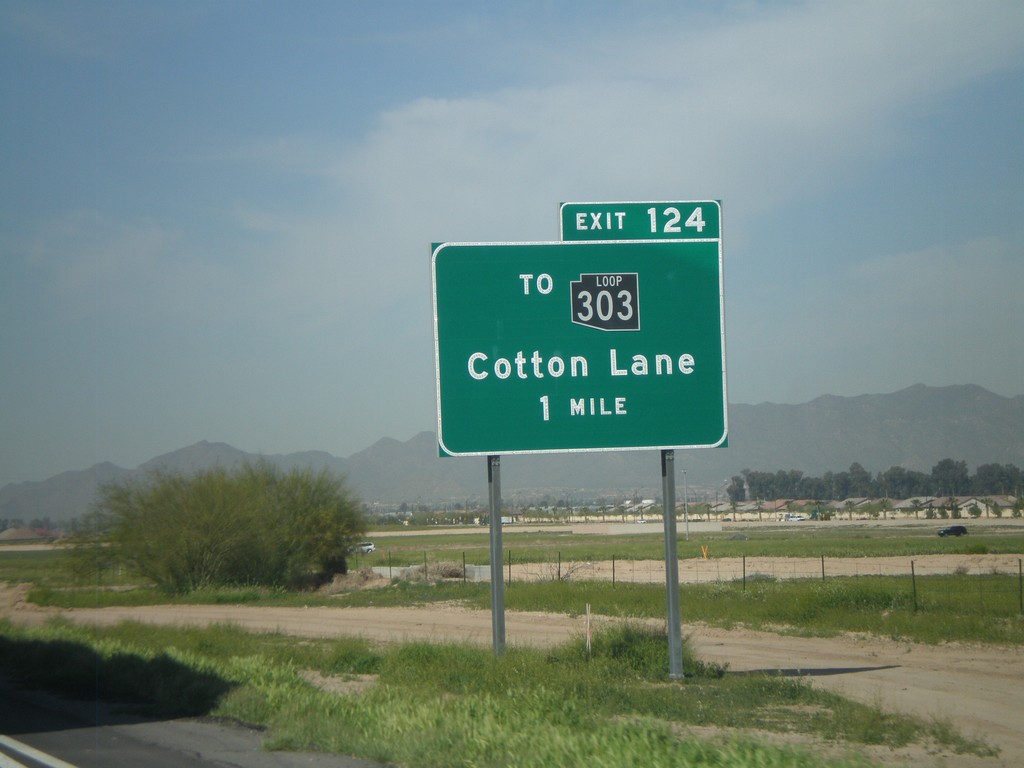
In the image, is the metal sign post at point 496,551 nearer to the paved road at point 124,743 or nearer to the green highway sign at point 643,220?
the green highway sign at point 643,220

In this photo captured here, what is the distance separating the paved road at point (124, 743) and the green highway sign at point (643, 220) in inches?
349

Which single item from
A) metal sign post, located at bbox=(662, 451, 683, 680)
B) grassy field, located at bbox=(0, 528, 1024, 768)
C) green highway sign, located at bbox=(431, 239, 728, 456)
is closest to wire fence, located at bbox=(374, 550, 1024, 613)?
grassy field, located at bbox=(0, 528, 1024, 768)

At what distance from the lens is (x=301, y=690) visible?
41.6 ft

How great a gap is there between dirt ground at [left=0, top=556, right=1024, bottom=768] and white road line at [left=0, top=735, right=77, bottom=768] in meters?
8.02

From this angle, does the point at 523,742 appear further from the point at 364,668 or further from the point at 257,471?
the point at 257,471

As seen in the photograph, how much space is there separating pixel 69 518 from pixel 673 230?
3571 centimetres

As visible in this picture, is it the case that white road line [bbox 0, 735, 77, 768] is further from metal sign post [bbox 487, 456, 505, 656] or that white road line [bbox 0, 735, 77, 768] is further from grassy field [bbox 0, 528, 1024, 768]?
metal sign post [bbox 487, 456, 505, 656]

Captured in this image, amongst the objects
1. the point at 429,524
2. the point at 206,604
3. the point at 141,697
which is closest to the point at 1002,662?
the point at 141,697

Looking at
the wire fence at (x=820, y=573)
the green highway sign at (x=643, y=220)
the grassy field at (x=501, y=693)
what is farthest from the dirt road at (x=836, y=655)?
the green highway sign at (x=643, y=220)

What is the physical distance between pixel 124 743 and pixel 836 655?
51.2 ft

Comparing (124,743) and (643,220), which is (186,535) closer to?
(643,220)

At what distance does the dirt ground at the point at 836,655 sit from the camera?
1330 centimetres

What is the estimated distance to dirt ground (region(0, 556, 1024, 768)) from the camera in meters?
13.3

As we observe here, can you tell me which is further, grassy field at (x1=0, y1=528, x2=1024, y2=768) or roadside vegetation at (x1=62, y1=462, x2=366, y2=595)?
roadside vegetation at (x1=62, y1=462, x2=366, y2=595)
